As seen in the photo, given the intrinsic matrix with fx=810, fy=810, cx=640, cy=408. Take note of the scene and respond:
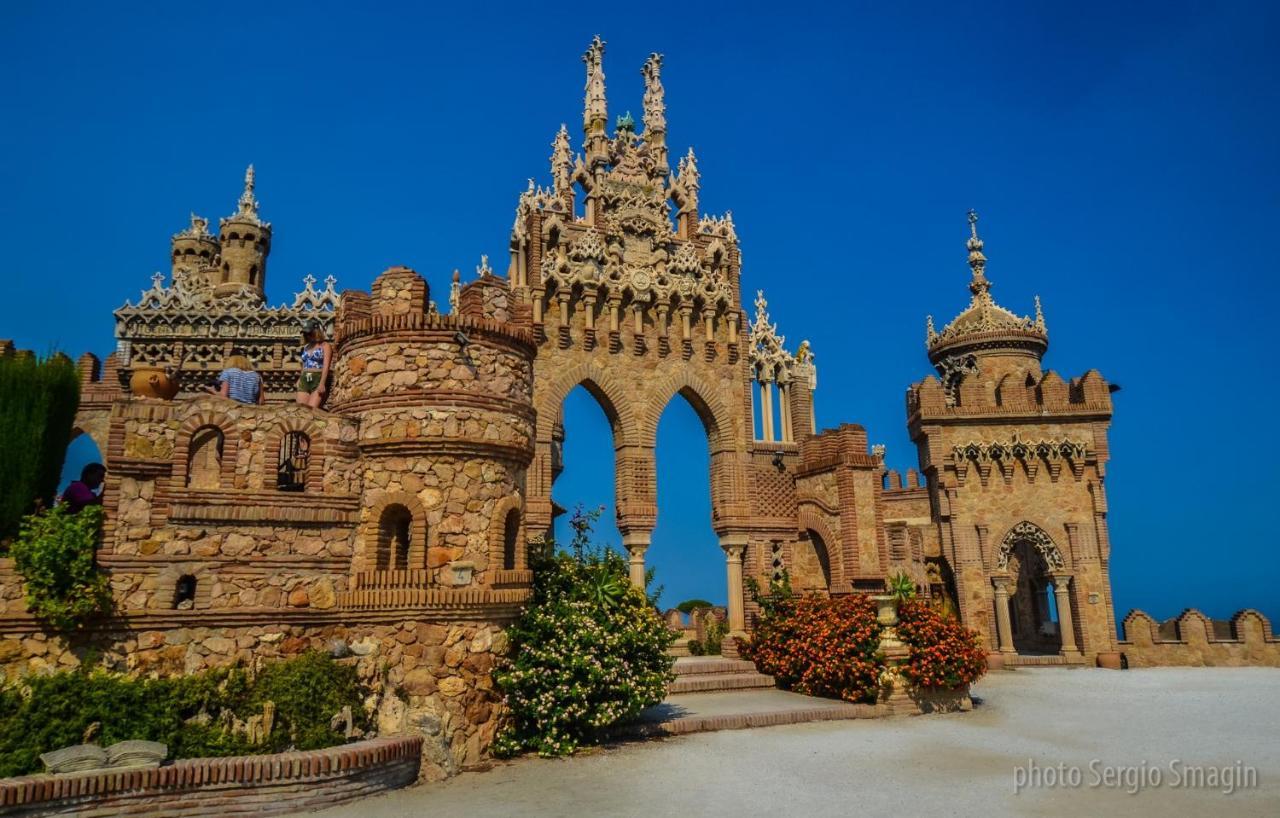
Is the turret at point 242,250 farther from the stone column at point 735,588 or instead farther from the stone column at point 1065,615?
the stone column at point 1065,615

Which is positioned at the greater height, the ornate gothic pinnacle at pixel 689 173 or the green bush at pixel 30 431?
the ornate gothic pinnacle at pixel 689 173

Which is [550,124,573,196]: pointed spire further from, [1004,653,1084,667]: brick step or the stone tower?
[1004,653,1084,667]: brick step

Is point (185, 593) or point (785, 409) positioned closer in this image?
point (185, 593)

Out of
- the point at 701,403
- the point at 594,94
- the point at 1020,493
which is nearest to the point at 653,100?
the point at 594,94

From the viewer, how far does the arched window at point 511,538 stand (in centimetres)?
1098

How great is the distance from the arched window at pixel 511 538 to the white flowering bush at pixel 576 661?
66 centimetres

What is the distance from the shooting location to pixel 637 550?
19.6 meters

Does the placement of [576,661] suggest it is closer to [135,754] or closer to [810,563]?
[135,754]

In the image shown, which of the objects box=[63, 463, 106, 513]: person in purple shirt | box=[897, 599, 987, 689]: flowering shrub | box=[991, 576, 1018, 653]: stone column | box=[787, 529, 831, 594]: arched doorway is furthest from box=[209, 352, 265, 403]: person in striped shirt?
box=[991, 576, 1018, 653]: stone column

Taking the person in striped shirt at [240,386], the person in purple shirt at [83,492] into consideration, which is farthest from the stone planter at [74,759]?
the person in striped shirt at [240,386]

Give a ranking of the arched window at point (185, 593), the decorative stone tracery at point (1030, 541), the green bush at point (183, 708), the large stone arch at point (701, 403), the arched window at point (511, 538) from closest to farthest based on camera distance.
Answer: the green bush at point (183, 708), the arched window at point (185, 593), the arched window at point (511, 538), the large stone arch at point (701, 403), the decorative stone tracery at point (1030, 541)

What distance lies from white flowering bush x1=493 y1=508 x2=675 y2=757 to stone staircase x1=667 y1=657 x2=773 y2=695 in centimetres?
381

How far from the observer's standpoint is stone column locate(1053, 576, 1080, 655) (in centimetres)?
2288

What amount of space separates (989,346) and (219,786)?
82.5 feet
